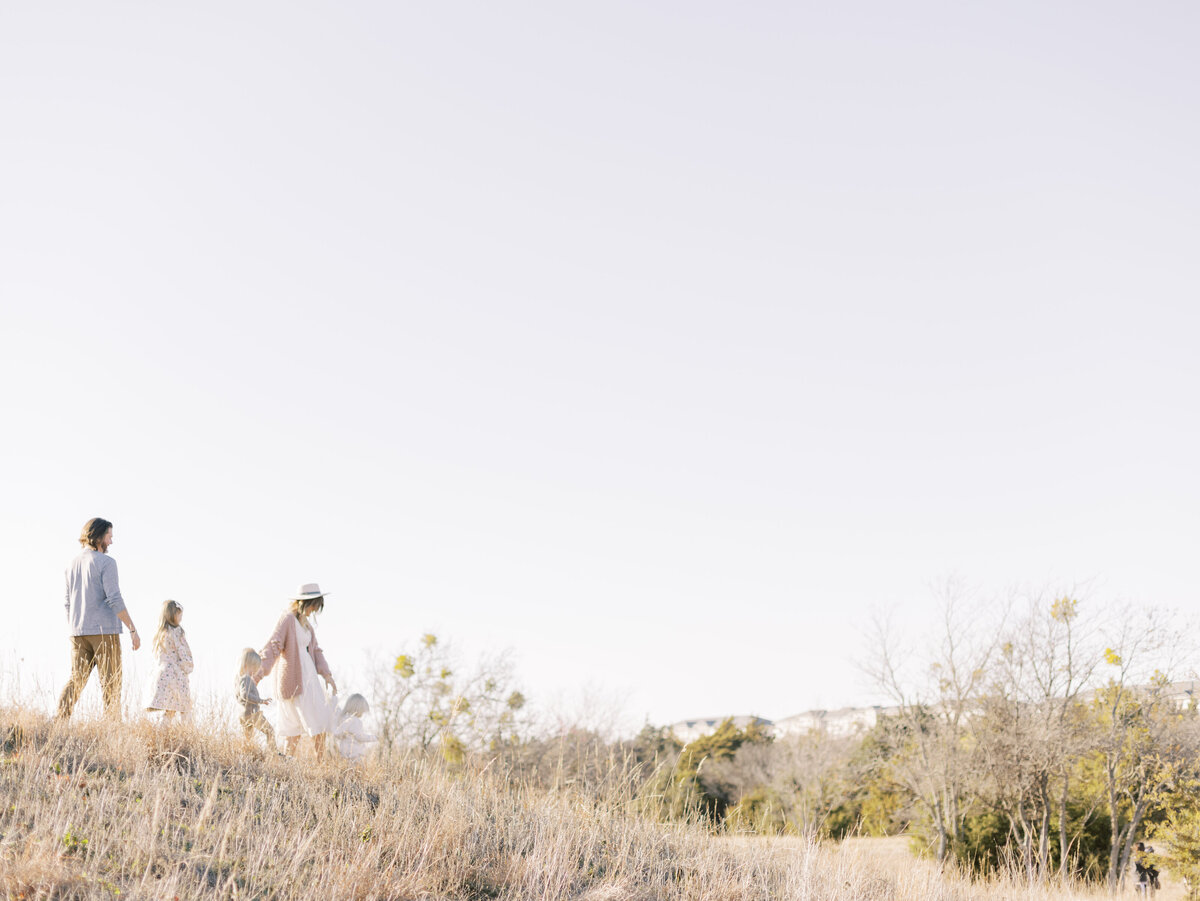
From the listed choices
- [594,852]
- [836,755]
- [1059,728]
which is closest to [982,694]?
[1059,728]

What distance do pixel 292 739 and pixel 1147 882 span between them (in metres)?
18.6

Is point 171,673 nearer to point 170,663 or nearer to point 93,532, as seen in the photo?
point 170,663

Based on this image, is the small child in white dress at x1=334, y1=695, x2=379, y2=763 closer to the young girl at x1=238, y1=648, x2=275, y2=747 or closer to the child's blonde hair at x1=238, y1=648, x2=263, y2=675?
the young girl at x1=238, y1=648, x2=275, y2=747

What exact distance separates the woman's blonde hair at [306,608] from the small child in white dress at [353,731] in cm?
76

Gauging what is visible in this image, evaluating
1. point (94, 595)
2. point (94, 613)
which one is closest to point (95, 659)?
point (94, 613)

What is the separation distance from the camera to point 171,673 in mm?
7957

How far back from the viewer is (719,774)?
36.4 metres

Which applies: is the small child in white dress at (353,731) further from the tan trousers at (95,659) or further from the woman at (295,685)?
the tan trousers at (95,659)

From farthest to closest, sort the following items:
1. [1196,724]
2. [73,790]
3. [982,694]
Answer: [982,694] < [1196,724] < [73,790]

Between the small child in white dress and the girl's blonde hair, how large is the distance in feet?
5.89

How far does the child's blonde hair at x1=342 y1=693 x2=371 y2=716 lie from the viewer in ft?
24.8

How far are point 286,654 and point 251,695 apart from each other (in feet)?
1.39

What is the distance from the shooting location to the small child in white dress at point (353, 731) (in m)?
7.43

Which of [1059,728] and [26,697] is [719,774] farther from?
[26,697]
